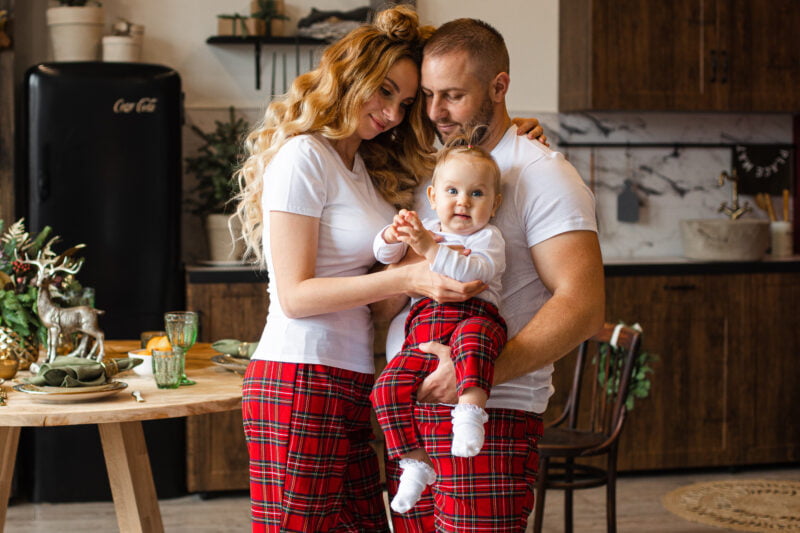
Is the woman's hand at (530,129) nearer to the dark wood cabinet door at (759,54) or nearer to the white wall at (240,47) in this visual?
the white wall at (240,47)

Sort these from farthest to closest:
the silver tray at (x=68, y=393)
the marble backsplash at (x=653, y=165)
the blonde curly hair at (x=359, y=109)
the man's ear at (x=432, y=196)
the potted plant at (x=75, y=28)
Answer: the marble backsplash at (x=653, y=165), the potted plant at (x=75, y=28), the silver tray at (x=68, y=393), the blonde curly hair at (x=359, y=109), the man's ear at (x=432, y=196)

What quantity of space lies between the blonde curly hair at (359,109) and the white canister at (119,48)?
2485 mm

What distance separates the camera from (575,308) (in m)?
1.92

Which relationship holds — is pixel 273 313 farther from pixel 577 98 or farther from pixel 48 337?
pixel 577 98

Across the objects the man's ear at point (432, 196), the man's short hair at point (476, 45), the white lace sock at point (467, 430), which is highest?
the man's short hair at point (476, 45)

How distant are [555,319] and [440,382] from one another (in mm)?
254

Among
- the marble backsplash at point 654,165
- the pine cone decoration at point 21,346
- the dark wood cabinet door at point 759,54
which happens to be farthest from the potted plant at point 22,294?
the dark wood cabinet door at point 759,54

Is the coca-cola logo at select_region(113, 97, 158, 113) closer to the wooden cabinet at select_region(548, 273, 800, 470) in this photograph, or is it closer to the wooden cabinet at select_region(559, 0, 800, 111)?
the wooden cabinet at select_region(559, 0, 800, 111)

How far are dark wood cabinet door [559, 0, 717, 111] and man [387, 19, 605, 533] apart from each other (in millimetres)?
2864

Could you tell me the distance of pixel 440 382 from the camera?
1.88 m

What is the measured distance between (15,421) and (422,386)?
92 centimetres

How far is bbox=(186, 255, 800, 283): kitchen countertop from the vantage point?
4.35 m

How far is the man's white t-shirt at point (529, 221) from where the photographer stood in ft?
6.36

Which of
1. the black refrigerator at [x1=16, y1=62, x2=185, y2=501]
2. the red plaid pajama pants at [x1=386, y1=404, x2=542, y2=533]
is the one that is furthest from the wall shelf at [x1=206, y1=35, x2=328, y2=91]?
the red plaid pajama pants at [x1=386, y1=404, x2=542, y2=533]
